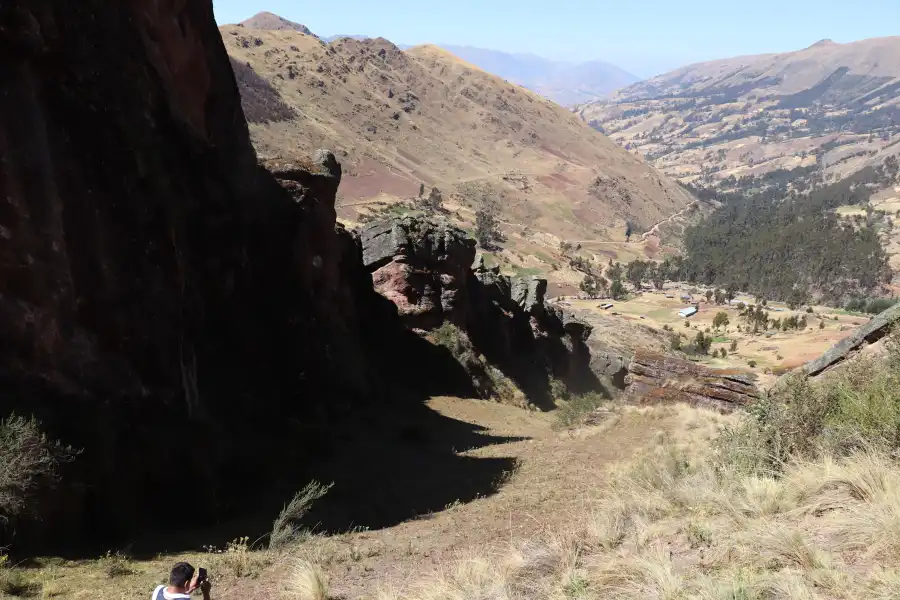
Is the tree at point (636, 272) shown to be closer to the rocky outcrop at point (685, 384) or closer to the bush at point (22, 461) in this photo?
the rocky outcrop at point (685, 384)

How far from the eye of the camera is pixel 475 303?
91.7 feet

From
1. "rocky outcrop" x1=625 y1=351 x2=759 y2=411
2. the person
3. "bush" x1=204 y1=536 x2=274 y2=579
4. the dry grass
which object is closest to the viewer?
the dry grass

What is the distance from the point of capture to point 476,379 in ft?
78.9

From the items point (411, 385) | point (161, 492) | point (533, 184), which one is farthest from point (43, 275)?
point (533, 184)

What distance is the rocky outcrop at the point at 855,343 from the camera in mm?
10641

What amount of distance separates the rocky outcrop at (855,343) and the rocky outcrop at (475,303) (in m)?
14.6

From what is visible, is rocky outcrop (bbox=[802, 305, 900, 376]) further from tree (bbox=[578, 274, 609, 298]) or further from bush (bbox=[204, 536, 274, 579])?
tree (bbox=[578, 274, 609, 298])

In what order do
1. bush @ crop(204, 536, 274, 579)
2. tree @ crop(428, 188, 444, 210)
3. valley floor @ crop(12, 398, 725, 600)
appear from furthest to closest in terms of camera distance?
1. tree @ crop(428, 188, 444, 210)
2. bush @ crop(204, 536, 274, 579)
3. valley floor @ crop(12, 398, 725, 600)

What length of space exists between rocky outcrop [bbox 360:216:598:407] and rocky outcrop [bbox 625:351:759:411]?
8.22 m

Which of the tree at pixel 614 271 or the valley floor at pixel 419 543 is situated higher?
the valley floor at pixel 419 543

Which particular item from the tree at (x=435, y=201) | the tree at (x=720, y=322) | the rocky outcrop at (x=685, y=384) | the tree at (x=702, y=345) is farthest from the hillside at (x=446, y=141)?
the rocky outcrop at (x=685, y=384)

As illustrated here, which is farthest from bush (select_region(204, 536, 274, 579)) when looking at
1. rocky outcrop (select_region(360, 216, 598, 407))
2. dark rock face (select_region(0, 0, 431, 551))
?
rocky outcrop (select_region(360, 216, 598, 407))

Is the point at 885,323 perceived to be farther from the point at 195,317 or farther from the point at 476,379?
the point at 476,379

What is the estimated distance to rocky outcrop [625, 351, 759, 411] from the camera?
1692cm
